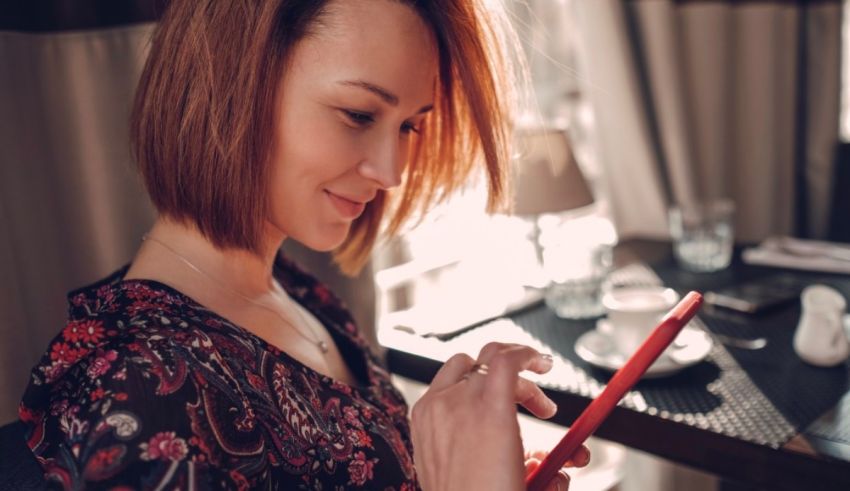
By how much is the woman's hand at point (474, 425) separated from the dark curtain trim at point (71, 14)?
0.62 m

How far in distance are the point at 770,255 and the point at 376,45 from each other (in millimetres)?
1334

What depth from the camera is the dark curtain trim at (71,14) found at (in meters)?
1.01

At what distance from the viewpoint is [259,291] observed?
0.99m

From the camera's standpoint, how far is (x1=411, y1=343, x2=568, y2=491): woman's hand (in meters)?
0.62

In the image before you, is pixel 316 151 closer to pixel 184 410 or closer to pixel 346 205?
pixel 346 205

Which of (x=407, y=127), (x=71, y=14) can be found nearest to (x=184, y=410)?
(x=407, y=127)

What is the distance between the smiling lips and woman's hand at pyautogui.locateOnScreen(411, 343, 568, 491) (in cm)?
27

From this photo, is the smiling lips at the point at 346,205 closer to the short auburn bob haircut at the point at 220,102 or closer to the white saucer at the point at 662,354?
the short auburn bob haircut at the point at 220,102

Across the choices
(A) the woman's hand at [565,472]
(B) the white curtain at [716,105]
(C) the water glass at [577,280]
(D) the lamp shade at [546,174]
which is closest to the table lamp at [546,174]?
(D) the lamp shade at [546,174]

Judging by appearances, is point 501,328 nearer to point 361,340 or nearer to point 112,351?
point 361,340

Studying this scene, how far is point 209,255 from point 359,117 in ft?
0.79

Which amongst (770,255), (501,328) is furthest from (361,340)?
(770,255)

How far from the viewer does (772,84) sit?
265 centimetres

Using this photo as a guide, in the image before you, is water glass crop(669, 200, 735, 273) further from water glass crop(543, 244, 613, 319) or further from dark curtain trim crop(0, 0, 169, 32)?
dark curtain trim crop(0, 0, 169, 32)
